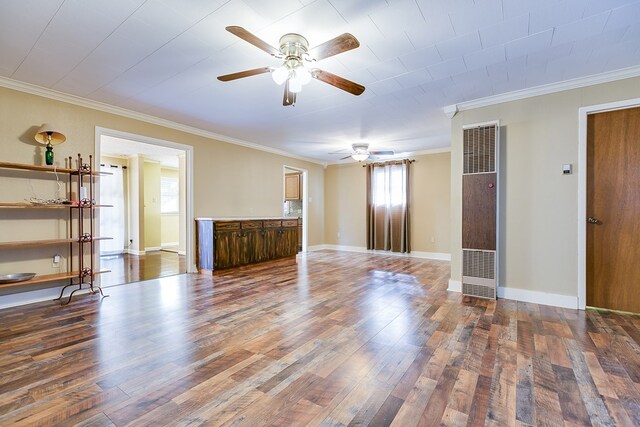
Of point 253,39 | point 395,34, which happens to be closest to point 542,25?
point 395,34

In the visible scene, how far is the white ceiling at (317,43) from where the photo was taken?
6.80 feet

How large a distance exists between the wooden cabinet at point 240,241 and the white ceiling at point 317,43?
199 centimetres

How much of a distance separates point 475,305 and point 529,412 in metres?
1.90

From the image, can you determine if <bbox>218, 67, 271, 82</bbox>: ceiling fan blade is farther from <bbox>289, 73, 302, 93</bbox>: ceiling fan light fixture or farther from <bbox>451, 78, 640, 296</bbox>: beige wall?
<bbox>451, 78, 640, 296</bbox>: beige wall

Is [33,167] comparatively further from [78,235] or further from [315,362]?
[315,362]

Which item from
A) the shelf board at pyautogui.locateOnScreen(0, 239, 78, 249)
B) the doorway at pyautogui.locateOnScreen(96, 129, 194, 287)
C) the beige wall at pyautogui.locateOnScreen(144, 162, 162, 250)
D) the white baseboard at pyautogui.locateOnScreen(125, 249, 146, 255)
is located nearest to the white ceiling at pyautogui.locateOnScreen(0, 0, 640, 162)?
the shelf board at pyautogui.locateOnScreen(0, 239, 78, 249)

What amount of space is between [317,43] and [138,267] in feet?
17.1

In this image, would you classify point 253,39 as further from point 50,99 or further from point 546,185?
point 546,185

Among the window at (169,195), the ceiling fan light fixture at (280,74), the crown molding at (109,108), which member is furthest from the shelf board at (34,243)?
the window at (169,195)

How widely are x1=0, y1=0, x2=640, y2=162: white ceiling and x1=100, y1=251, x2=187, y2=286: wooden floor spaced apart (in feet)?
8.35

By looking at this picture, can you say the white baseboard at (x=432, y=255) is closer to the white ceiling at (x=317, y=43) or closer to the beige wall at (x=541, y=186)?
the beige wall at (x=541, y=186)

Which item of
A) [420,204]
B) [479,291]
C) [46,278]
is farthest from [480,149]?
[46,278]

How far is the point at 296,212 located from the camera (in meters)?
8.85

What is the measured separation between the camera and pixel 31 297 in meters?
3.39
